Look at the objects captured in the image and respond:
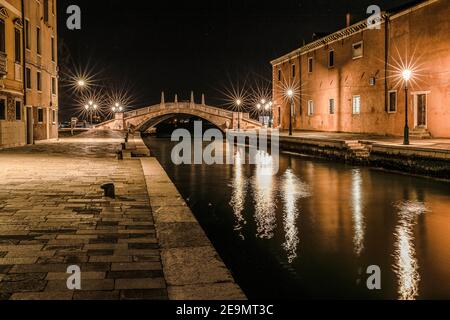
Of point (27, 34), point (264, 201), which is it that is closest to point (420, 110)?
point (264, 201)

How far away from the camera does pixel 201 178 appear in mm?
16375

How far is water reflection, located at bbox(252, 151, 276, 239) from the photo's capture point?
28.8ft

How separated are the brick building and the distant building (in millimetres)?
16779

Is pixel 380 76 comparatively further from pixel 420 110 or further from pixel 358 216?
pixel 358 216

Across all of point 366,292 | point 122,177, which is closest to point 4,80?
point 122,177

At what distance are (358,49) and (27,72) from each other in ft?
58.2

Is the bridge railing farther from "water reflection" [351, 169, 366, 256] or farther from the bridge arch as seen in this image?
"water reflection" [351, 169, 366, 256]

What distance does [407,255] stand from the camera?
278 inches

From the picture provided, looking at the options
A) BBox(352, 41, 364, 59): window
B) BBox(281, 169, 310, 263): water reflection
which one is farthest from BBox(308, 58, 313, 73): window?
BBox(281, 169, 310, 263): water reflection

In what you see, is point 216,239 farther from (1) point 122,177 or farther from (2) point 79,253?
(1) point 122,177

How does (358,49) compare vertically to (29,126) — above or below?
above

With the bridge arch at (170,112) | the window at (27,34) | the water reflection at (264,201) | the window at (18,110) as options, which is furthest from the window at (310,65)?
the window at (18,110)
